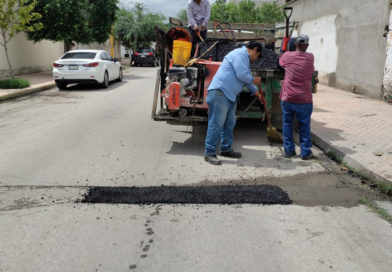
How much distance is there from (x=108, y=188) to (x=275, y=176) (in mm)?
2291

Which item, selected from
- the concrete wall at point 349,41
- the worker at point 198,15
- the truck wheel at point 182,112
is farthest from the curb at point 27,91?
the concrete wall at point 349,41

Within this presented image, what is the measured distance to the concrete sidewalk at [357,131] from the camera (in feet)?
18.3

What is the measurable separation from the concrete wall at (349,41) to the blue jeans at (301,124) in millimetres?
7741

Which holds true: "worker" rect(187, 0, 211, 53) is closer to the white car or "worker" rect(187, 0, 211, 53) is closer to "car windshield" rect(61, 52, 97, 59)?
the white car

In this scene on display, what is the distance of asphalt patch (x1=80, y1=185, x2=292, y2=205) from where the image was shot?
4.23 meters

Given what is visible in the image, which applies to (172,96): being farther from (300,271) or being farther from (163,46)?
(300,271)

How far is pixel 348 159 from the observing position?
5816 millimetres

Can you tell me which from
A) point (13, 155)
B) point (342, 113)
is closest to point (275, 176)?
point (13, 155)

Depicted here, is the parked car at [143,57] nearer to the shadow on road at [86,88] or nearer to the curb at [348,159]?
the shadow on road at [86,88]

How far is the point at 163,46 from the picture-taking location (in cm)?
684

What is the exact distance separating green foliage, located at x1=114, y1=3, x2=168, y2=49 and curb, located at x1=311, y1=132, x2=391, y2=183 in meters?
34.0

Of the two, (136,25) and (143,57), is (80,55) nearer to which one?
(143,57)

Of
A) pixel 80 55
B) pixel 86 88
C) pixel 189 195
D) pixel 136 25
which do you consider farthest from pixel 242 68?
pixel 136 25

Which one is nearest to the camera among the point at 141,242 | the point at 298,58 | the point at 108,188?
the point at 141,242
